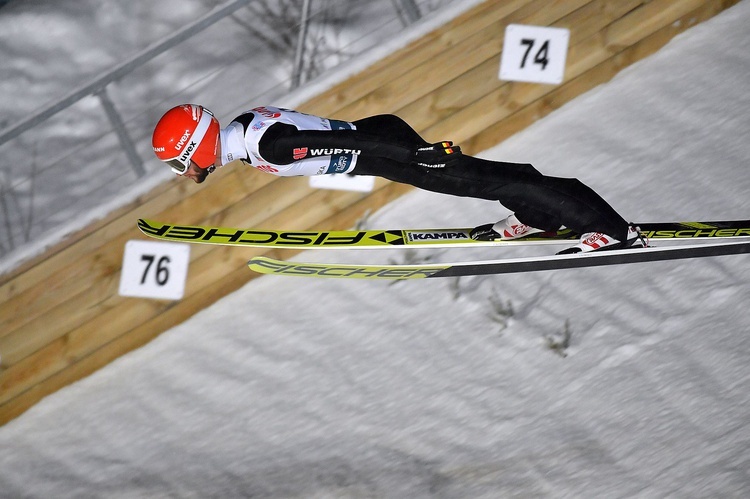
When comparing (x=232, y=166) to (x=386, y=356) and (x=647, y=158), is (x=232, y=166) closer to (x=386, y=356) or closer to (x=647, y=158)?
(x=386, y=356)

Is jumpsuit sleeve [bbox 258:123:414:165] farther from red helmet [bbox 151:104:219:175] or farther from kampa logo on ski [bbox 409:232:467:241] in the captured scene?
kampa logo on ski [bbox 409:232:467:241]

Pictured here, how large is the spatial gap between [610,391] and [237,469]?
7.28 ft

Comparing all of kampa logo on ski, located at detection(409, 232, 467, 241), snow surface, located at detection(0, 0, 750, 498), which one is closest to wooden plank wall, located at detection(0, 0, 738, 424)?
snow surface, located at detection(0, 0, 750, 498)

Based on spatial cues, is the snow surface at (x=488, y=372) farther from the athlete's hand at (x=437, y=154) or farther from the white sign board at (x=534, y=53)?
the athlete's hand at (x=437, y=154)

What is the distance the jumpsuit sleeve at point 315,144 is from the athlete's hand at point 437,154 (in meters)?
0.04

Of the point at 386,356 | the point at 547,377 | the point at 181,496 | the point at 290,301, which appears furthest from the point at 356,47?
the point at 181,496

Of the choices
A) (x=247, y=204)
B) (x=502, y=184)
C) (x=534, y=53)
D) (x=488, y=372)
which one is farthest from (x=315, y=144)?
(x=534, y=53)

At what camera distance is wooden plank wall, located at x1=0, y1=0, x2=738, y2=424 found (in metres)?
5.63

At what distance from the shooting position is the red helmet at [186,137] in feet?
12.8

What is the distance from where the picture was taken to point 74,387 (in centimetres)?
580

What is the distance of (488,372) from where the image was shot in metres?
5.26

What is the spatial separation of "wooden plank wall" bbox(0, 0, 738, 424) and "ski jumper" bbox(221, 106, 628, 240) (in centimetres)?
157

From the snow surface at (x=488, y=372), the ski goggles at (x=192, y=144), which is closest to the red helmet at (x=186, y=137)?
the ski goggles at (x=192, y=144)

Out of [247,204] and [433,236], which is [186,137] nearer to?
[433,236]
